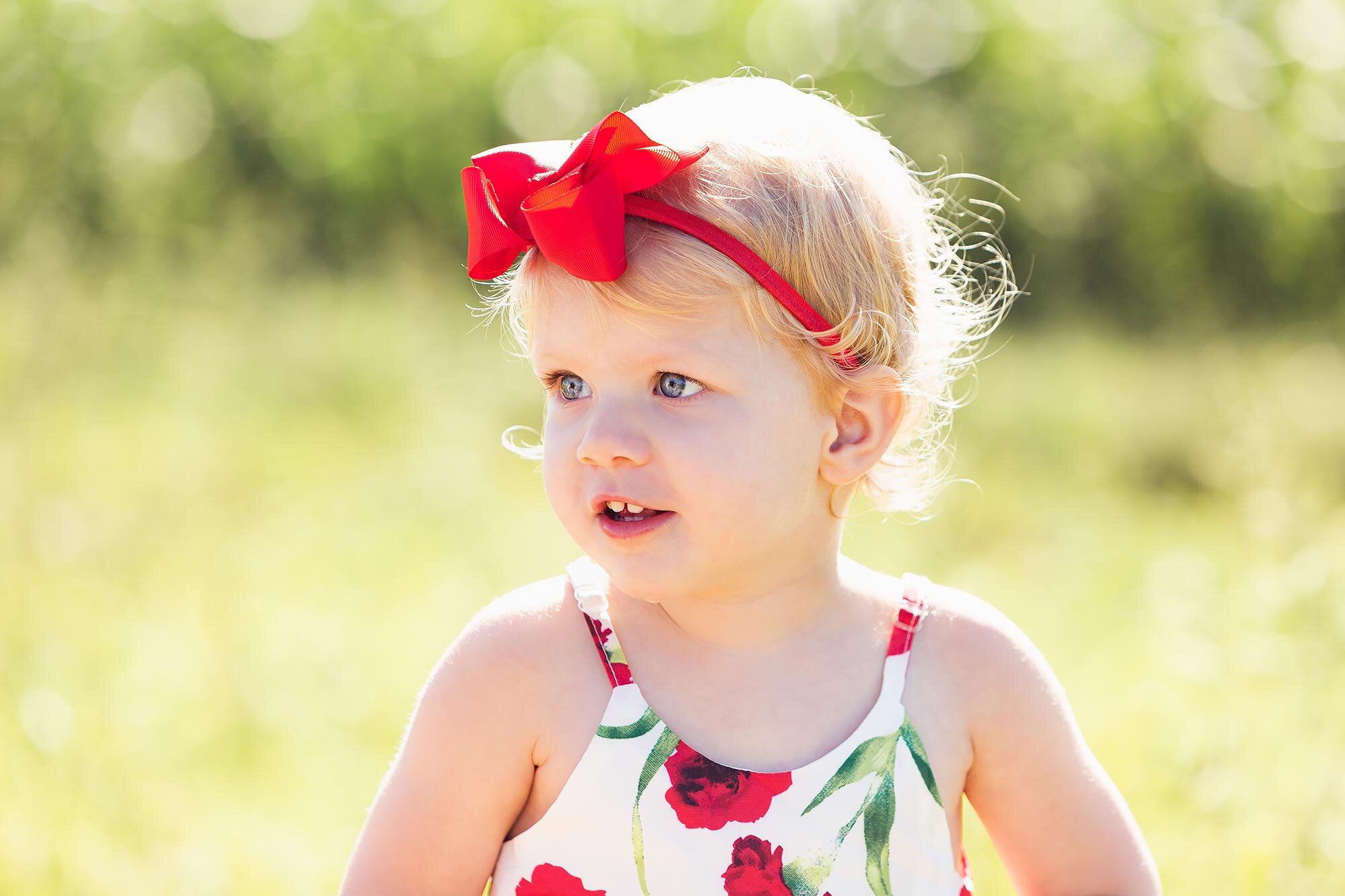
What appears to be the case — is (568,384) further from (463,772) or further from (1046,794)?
(1046,794)

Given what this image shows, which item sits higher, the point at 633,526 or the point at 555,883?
the point at 633,526

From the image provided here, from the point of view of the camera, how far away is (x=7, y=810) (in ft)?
7.64

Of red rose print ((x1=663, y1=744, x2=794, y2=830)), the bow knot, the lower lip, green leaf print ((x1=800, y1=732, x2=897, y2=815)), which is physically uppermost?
the bow knot

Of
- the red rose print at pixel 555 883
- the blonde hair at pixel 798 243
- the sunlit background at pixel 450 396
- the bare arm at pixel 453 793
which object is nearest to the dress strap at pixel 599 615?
the bare arm at pixel 453 793

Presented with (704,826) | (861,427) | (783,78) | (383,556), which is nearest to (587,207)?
(861,427)

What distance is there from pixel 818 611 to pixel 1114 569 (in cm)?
315

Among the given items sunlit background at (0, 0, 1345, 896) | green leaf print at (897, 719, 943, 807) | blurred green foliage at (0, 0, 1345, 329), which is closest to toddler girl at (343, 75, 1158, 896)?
green leaf print at (897, 719, 943, 807)

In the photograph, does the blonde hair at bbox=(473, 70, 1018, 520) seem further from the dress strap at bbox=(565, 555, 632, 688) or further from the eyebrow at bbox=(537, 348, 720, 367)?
the dress strap at bbox=(565, 555, 632, 688)

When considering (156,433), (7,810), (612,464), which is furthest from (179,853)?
(156,433)

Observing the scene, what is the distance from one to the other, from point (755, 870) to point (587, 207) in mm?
738

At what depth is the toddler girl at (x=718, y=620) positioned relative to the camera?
1.42m

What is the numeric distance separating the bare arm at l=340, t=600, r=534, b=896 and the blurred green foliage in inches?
205

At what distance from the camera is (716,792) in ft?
4.76

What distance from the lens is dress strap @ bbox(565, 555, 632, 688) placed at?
1.50 meters
